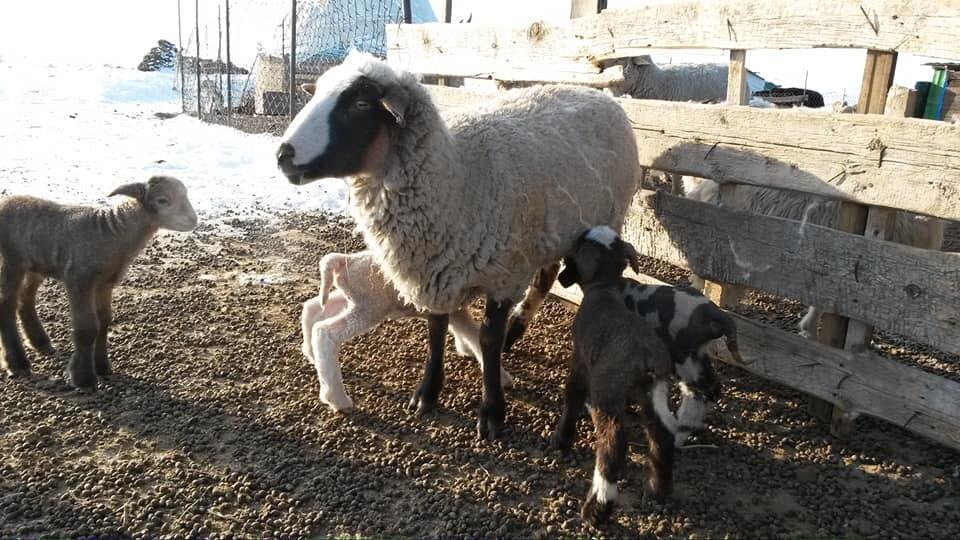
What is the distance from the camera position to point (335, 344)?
412 centimetres

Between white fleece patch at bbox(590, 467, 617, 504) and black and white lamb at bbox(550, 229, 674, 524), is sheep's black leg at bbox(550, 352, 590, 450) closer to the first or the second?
black and white lamb at bbox(550, 229, 674, 524)

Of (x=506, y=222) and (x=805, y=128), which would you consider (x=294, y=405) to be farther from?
(x=805, y=128)

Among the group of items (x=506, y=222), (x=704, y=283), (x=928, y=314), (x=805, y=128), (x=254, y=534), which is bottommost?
(x=254, y=534)

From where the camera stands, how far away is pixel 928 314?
3348 mm

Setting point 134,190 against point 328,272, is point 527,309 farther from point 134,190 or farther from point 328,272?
point 134,190

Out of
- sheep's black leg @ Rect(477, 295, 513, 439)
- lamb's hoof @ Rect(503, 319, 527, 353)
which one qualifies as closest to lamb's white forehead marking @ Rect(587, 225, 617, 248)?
sheep's black leg @ Rect(477, 295, 513, 439)

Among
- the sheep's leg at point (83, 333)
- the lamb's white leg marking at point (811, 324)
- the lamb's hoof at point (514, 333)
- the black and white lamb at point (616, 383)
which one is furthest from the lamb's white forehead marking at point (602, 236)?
the sheep's leg at point (83, 333)

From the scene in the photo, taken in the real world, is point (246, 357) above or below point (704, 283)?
below

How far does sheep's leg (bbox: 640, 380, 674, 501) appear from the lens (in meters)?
3.01

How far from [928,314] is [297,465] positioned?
3211 mm

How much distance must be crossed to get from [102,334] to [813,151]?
4.34 m

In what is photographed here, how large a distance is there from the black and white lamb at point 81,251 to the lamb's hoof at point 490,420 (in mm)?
2379

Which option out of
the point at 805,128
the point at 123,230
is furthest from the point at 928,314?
the point at 123,230

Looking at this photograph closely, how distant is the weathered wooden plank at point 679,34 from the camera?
3.21 metres
